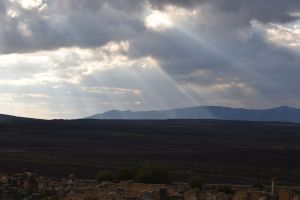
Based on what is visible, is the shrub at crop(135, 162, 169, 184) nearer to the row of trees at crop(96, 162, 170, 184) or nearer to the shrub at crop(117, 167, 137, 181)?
the row of trees at crop(96, 162, 170, 184)

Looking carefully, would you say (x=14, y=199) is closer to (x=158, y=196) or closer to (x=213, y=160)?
(x=158, y=196)

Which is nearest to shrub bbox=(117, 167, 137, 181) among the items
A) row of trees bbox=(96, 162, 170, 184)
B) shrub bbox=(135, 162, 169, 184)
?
row of trees bbox=(96, 162, 170, 184)

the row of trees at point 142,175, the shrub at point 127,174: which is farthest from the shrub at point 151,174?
the shrub at point 127,174

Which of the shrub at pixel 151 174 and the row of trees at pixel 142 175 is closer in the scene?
the shrub at pixel 151 174

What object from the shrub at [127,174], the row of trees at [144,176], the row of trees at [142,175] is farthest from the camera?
the shrub at [127,174]

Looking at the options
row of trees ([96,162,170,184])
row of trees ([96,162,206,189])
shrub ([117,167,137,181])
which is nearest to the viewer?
row of trees ([96,162,206,189])

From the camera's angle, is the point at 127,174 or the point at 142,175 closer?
the point at 142,175

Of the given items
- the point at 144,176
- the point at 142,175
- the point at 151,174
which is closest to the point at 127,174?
the point at 142,175

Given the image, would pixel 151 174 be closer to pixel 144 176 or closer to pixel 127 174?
pixel 144 176

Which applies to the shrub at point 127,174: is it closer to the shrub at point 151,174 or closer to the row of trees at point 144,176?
the row of trees at point 144,176

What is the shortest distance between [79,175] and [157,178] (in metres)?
17.1

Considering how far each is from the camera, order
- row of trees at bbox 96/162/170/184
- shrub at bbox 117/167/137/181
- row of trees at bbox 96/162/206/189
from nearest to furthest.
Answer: row of trees at bbox 96/162/206/189
row of trees at bbox 96/162/170/184
shrub at bbox 117/167/137/181

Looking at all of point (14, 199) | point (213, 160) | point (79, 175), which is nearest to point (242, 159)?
point (213, 160)

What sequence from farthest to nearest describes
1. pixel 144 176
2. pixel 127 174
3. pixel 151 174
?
pixel 127 174 → pixel 151 174 → pixel 144 176
